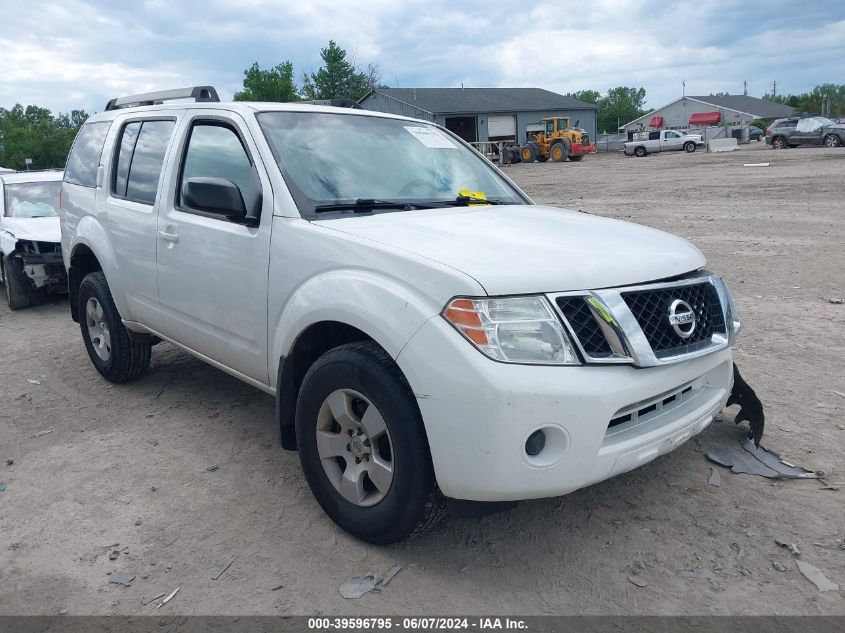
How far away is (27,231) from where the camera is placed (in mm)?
8922

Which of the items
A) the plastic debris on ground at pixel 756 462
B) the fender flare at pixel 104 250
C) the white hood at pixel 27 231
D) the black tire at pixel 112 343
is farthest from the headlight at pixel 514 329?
the white hood at pixel 27 231

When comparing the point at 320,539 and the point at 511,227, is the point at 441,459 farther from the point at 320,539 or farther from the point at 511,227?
the point at 511,227

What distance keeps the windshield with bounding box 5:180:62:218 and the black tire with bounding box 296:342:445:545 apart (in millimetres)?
8317

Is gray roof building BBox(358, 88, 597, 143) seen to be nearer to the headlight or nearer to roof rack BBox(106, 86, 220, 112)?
roof rack BBox(106, 86, 220, 112)

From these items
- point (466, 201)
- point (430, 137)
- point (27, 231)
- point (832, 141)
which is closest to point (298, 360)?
point (466, 201)

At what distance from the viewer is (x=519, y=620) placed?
102 inches

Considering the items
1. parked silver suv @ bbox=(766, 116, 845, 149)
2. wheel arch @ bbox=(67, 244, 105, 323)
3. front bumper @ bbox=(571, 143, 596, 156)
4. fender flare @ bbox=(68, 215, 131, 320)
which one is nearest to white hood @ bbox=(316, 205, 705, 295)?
fender flare @ bbox=(68, 215, 131, 320)

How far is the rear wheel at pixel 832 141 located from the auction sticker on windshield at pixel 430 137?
133 feet

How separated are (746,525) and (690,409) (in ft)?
2.06

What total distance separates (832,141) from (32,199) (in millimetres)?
39757

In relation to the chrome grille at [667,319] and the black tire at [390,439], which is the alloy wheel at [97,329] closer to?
the black tire at [390,439]

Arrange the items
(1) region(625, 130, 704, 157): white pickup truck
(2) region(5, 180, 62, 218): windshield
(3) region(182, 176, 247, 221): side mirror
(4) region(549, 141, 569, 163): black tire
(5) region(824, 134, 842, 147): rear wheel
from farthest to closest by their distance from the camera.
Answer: (1) region(625, 130, 704, 157): white pickup truck < (4) region(549, 141, 569, 163): black tire < (5) region(824, 134, 842, 147): rear wheel < (2) region(5, 180, 62, 218): windshield < (3) region(182, 176, 247, 221): side mirror

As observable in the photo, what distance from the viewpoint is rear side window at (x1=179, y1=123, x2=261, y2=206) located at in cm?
371

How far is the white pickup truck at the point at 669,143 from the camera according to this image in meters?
45.3
